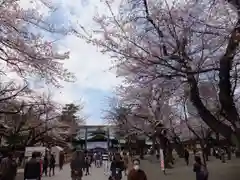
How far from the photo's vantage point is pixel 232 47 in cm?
766

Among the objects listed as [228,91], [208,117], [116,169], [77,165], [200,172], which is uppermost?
[228,91]

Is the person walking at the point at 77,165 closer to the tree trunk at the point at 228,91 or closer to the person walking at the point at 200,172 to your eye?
the person walking at the point at 200,172

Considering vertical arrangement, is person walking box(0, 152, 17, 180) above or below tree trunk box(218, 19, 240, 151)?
below

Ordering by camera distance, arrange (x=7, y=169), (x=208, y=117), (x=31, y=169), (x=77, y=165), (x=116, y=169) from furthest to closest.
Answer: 1. (x=116, y=169)
2. (x=77, y=165)
3. (x=31, y=169)
4. (x=7, y=169)
5. (x=208, y=117)

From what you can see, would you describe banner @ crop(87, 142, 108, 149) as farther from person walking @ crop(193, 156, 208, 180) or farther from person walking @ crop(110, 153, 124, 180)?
person walking @ crop(193, 156, 208, 180)

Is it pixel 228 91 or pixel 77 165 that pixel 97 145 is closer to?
pixel 77 165

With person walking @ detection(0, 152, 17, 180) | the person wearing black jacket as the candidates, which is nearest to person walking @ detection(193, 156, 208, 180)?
the person wearing black jacket

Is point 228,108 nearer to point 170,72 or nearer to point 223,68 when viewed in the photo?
point 223,68

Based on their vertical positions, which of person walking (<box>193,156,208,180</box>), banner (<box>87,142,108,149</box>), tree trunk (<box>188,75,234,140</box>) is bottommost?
person walking (<box>193,156,208,180</box>)

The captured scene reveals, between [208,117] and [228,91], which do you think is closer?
[228,91]

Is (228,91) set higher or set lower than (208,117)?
higher

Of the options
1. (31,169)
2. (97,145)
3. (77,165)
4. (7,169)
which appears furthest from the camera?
(97,145)

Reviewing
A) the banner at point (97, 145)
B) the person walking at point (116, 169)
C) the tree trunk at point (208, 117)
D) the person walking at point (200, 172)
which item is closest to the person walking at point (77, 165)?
the person walking at point (116, 169)

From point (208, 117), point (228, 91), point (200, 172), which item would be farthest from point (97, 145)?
point (228, 91)
